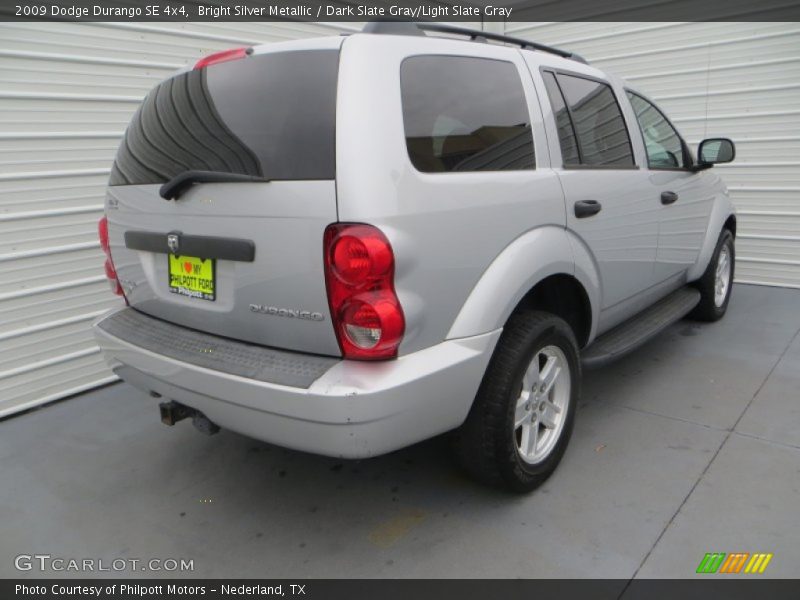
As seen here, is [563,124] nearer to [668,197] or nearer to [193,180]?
[668,197]

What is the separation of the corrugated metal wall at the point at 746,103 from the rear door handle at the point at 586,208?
4059 mm

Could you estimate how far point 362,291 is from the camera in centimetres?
188

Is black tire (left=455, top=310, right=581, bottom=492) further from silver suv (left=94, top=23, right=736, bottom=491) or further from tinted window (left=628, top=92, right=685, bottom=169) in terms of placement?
tinted window (left=628, top=92, right=685, bottom=169)

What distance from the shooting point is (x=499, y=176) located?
2.29m

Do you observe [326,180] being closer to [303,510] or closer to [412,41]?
[412,41]

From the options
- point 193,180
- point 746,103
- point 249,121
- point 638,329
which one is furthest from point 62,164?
point 746,103

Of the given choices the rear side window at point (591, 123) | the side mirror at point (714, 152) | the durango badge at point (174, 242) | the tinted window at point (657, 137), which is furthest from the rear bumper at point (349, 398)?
the side mirror at point (714, 152)

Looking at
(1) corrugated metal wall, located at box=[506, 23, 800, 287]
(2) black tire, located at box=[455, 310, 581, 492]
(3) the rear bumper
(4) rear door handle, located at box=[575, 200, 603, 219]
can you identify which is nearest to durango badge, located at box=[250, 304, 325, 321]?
(3) the rear bumper

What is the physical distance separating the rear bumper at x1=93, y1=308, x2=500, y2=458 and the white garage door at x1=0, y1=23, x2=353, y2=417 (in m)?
1.97

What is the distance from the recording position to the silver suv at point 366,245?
189cm

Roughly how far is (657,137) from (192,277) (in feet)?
9.90

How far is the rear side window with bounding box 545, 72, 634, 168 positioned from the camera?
9.05 ft

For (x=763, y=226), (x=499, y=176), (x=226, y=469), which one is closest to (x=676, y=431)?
(x=499, y=176)

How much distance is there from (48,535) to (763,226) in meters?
6.39
